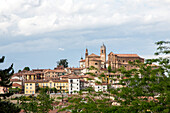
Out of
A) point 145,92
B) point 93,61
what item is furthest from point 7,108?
point 93,61

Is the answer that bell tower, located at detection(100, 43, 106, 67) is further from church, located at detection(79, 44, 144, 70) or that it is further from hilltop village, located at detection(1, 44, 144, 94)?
church, located at detection(79, 44, 144, 70)

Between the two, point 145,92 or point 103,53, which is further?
point 103,53

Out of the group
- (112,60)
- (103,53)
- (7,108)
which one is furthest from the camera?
(103,53)

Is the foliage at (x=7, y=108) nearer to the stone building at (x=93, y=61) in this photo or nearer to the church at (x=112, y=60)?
the stone building at (x=93, y=61)

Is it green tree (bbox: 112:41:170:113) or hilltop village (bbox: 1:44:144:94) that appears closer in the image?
green tree (bbox: 112:41:170:113)

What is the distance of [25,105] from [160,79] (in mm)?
24583

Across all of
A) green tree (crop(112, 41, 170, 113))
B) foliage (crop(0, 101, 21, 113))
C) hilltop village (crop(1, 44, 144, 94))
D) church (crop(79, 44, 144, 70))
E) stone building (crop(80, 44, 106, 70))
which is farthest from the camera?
church (crop(79, 44, 144, 70))

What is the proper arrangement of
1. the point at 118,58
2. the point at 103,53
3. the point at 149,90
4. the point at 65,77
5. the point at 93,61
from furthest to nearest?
1. the point at 103,53
2. the point at 118,58
3. the point at 93,61
4. the point at 65,77
5. the point at 149,90

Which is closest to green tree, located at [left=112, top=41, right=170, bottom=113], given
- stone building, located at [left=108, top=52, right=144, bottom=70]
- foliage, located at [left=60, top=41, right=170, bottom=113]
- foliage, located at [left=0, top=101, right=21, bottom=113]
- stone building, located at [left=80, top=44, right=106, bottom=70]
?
foliage, located at [left=60, top=41, right=170, bottom=113]

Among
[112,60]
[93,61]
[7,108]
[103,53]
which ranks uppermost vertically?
[103,53]

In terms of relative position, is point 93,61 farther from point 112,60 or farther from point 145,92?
point 145,92

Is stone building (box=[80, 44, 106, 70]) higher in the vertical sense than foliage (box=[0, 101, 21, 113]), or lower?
higher

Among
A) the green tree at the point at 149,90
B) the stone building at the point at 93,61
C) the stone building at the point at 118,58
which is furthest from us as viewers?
the stone building at the point at 118,58

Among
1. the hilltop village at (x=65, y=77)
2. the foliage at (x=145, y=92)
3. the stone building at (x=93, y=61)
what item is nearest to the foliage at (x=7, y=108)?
the foliage at (x=145, y=92)
